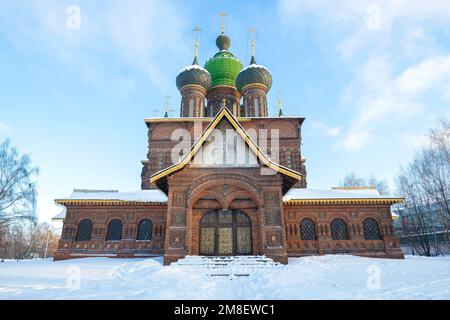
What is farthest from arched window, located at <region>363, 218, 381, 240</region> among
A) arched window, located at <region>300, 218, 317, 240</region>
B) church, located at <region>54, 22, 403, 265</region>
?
arched window, located at <region>300, 218, 317, 240</region>

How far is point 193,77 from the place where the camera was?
24.1 metres

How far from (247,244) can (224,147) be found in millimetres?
4763

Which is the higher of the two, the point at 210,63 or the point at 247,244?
the point at 210,63

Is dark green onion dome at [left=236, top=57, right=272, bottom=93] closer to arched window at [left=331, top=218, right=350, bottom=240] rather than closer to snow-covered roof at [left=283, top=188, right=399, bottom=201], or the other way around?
snow-covered roof at [left=283, top=188, right=399, bottom=201]

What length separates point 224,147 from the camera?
1381 cm

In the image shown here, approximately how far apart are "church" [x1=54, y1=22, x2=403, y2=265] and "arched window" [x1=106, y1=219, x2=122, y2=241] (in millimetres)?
57

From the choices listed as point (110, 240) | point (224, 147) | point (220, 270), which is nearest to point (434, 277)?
point (220, 270)

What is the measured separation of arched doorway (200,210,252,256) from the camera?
43.4 ft

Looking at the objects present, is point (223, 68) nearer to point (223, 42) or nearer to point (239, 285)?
point (223, 42)

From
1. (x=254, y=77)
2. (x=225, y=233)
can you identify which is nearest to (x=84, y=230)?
(x=225, y=233)

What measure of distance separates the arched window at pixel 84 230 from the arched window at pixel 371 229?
51.6 ft

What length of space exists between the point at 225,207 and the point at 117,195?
7768mm

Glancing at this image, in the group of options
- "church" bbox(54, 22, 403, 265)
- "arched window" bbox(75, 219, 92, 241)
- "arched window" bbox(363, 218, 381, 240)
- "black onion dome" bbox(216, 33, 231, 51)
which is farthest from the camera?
"black onion dome" bbox(216, 33, 231, 51)
